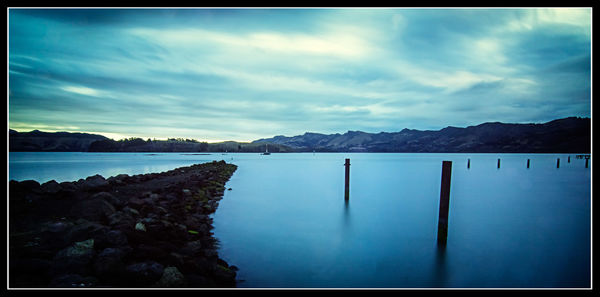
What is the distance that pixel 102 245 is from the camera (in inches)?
203

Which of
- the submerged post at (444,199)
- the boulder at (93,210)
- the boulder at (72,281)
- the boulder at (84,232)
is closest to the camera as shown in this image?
the boulder at (72,281)

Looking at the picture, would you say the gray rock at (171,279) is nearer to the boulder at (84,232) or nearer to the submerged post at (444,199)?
the boulder at (84,232)

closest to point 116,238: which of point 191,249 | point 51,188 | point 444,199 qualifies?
point 191,249

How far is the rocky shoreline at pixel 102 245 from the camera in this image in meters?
4.18

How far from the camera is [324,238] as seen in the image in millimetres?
8664

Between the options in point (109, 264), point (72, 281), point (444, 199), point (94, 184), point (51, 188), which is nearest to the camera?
point (72, 281)

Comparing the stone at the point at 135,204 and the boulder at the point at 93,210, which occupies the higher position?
the boulder at the point at 93,210

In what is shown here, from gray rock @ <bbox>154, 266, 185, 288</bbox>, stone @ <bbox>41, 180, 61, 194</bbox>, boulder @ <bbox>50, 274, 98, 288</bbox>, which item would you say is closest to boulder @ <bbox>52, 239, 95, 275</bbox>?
boulder @ <bbox>50, 274, 98, 288</bbox>

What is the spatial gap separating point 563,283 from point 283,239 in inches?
260

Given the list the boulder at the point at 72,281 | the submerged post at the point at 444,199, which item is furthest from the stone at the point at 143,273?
the submerged post at the point at 444,199

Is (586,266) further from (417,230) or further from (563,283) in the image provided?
(417,230)

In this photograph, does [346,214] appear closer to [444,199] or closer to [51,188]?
Answer: [444,199]

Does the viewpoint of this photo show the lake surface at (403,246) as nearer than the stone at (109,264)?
No
